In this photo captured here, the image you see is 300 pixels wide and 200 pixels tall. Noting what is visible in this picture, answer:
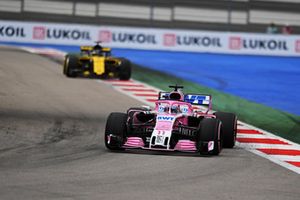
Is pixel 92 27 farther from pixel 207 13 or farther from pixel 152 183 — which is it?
pixel 152 183

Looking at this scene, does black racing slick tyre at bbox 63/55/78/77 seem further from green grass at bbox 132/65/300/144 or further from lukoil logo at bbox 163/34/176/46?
lukoil logo at bbox 163/34/176/46

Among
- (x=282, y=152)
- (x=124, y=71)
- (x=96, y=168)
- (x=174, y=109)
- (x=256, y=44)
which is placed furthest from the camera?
(x=256, y=44)

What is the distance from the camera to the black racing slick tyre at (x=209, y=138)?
13.7 m

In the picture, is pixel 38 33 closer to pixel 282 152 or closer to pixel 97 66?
pixel 97 66

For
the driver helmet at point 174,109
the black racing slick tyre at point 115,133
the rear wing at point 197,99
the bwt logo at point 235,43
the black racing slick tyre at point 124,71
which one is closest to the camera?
the black racing slick tyre at point 115,133

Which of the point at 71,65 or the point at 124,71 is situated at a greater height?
the point at 71,65

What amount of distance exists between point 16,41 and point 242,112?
21.9 metres

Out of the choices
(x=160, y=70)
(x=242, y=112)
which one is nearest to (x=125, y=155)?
(x=242, y=112)

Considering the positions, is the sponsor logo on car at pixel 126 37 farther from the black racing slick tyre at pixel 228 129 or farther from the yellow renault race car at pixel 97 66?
the black racing slick tyre at pixel 228 129

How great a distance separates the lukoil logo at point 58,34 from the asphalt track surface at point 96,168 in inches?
843

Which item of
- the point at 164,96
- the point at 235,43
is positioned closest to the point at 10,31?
the point at 235,43

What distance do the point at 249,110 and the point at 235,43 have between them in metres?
20.7

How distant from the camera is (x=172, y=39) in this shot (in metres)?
42.2

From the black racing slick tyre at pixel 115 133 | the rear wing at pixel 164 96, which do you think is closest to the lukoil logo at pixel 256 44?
the rear wing at pixel 164 96
